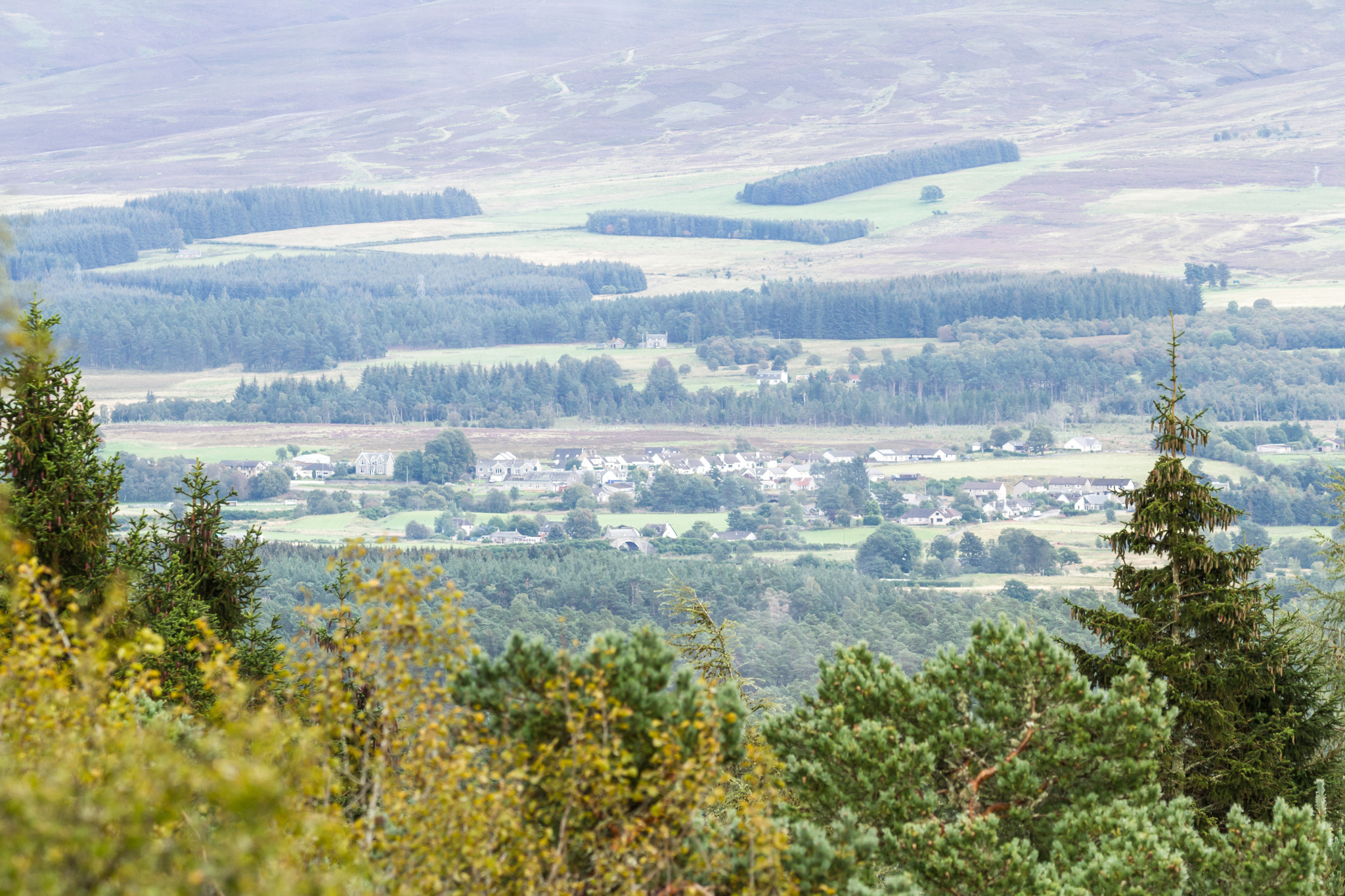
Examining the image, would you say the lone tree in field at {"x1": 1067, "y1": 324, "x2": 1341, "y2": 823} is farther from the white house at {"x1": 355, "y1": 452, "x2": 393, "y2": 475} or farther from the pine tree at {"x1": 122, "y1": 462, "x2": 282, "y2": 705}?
the white house at {"x1": 355, "y1": 452, "x2": 393, "y2": 475}

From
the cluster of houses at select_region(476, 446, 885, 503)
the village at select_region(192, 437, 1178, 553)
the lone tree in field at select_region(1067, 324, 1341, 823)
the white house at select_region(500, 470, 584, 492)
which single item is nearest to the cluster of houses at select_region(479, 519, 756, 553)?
the village at select_region(192, 437, 1178, 553)

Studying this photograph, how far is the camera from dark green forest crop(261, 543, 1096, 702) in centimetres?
9725

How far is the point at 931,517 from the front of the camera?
6407 inches

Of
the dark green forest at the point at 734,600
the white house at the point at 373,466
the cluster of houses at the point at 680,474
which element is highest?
the white house at the point at 373,466

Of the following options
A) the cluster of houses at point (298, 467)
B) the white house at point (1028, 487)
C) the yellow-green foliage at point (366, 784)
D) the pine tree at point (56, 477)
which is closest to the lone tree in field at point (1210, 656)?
the yellow-green foliage at point (366, 784)

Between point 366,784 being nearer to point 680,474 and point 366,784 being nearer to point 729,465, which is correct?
point 680,474

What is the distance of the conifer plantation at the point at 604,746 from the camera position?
1067cm

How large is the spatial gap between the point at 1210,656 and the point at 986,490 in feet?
493

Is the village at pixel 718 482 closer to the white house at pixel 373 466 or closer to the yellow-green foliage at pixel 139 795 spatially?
the white house at pixel 373 466

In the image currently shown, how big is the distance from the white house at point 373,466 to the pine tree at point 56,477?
17393 cm

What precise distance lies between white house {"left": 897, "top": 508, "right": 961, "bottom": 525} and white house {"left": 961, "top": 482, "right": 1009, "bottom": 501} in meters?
5.92

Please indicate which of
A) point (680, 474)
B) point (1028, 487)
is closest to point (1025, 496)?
point (1028, 487)

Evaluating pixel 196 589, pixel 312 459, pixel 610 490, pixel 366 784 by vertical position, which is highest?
pixel 366 784

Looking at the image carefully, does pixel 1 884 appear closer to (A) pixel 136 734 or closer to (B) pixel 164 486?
(A) pixel 136 734
